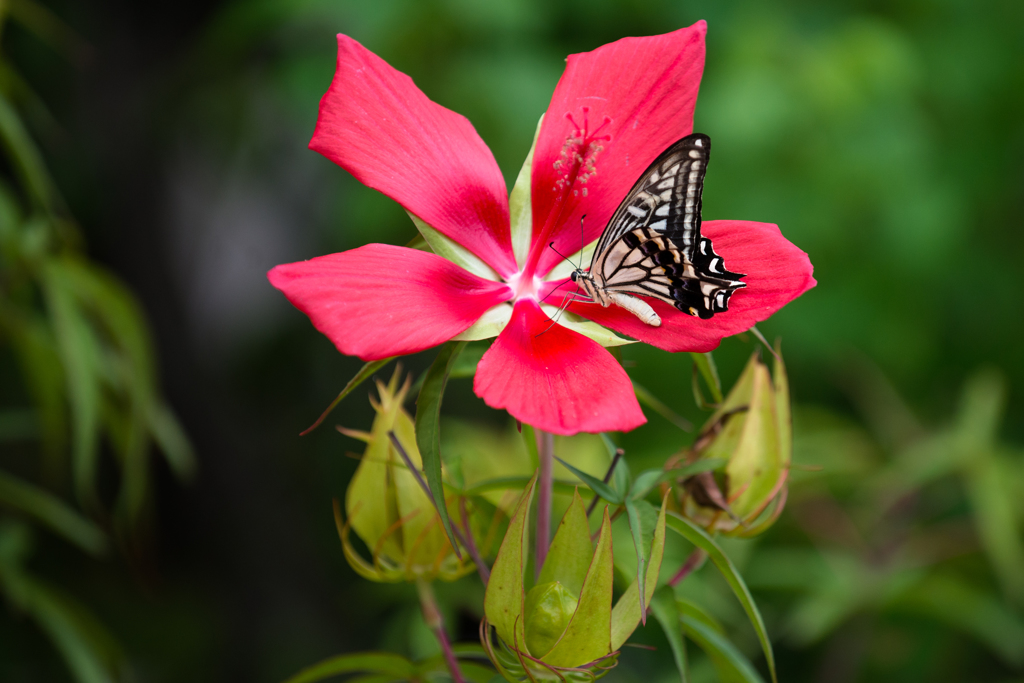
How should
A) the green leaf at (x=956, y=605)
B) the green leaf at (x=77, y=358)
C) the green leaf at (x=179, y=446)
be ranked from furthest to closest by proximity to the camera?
the green leaf at (x=179, y=446) < the green leaf at (x=956, y=605) < the green leaf at (x=77, y=358)

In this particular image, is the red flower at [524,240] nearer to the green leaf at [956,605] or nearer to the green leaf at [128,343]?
the green leaf at [128,343]

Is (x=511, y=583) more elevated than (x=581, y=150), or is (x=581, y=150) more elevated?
(x=581, y=150)

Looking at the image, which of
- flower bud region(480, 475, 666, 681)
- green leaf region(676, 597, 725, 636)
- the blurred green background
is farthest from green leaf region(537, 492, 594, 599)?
the blurred green background

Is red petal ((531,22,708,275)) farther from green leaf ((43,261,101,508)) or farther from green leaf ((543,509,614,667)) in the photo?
green leaf ((43,261,101,508))

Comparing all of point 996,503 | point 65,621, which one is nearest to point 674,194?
point 65,621

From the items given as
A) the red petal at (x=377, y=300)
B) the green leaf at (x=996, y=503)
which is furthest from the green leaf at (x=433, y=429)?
the green leaf at (x=996, y=503)

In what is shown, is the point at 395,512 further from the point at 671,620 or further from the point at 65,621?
the point at 65,621
